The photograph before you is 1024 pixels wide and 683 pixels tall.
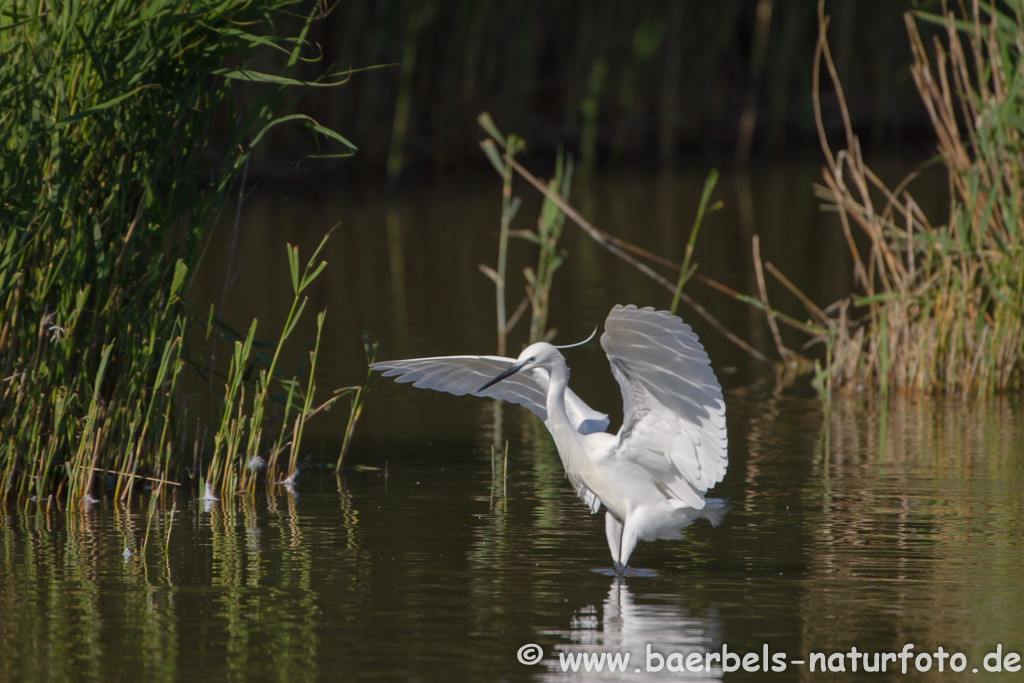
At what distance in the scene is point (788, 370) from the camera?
787 centimetres

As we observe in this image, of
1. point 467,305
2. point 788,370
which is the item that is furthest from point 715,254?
point 788,370

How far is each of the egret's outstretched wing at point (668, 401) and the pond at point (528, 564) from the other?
31 cm

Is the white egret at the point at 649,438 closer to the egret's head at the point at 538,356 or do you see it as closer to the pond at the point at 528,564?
the egret's head at the point at 538,356

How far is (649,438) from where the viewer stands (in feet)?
14.0

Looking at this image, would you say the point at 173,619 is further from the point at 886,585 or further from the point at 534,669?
the point at 886,585

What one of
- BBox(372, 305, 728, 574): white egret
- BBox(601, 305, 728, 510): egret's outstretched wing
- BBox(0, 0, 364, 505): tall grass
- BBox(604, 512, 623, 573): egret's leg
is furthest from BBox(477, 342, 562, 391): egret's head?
BBox(0, 0, 364, 505): tall grass

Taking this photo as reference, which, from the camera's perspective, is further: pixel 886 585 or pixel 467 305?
pixel 467 305

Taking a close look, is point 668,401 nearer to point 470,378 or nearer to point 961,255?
point 470,378

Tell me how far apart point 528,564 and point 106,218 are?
183cm

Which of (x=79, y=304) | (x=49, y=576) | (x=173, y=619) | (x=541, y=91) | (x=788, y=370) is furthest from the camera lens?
(x=541, y=91)

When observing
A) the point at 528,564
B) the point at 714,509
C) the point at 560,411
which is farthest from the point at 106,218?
the point at 714,509

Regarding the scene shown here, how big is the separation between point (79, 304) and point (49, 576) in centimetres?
92

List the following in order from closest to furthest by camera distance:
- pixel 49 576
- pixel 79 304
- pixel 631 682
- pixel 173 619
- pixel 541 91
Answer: pixel 631 682 < pixel 173 619 < pixel 49 576 < pixel 79 304 < pixel 541 91

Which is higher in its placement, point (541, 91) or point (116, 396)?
point (541, 91)
